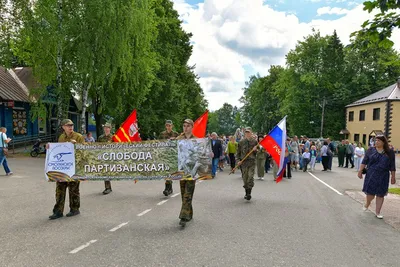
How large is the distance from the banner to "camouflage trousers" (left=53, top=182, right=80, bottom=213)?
16 cm

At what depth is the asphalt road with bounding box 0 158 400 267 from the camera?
16.0ft

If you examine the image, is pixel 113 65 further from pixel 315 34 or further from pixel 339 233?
pixel 315 34

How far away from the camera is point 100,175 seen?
729 cm

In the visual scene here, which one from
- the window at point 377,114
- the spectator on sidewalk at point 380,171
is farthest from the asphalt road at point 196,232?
the window at point 377,114

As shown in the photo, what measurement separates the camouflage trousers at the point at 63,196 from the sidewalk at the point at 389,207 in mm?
6608

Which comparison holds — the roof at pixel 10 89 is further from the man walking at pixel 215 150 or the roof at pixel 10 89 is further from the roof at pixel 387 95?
the roof at pixel 387 95

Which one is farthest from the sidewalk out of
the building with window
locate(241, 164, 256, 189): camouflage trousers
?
the building with window

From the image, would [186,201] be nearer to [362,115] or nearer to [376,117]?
[376,117]

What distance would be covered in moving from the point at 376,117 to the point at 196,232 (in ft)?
153

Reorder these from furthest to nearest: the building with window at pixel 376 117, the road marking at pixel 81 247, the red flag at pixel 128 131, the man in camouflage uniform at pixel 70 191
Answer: the building with window at pixel 376 117 < the red flag at pixel 128 131 < the man in camouflage uniform at pixel 70 191 < the road marking at pixel 81 247

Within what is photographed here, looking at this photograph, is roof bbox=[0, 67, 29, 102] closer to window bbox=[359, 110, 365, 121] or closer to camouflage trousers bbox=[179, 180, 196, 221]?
camouflage trousers bbox=[179, 180, 196, 221]

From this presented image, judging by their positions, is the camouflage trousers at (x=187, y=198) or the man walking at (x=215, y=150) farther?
the man walking at (x=215, y=150)

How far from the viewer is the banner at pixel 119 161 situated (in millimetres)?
6995

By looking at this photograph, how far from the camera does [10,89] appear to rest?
2755 cm
